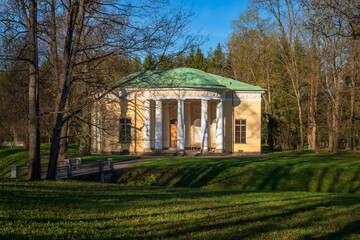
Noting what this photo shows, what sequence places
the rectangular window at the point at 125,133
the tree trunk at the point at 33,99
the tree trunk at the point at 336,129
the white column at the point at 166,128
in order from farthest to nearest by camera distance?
the white column at the point at 166,128 → the tree trunk at the point at 336,129 → the rectangular window at the point at 125,133 → the tree trunk at the point at 33,99

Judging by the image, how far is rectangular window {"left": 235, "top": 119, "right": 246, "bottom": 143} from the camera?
3434 centimetres

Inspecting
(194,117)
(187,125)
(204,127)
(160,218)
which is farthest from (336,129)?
(160,218)

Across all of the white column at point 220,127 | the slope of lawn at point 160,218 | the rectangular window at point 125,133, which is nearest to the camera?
the slope of lawn at point 160,218

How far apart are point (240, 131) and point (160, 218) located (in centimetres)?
2728

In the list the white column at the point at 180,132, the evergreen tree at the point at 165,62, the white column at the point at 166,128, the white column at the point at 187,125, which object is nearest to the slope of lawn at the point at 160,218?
the evergreen tree at the point at 165,62

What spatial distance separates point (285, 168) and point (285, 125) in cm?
2046

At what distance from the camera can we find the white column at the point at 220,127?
105ft

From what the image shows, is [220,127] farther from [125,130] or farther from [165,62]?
[165,62]

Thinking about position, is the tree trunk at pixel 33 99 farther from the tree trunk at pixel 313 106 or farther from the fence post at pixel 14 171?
the tree trunk at pixel 313 106

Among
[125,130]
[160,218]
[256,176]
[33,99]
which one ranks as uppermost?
[33,99]

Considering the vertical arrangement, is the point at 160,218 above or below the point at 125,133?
below

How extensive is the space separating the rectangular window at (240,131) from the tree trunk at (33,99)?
2281cm

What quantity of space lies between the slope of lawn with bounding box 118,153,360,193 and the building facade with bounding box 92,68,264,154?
9.03 m

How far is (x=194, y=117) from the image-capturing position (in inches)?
1431
